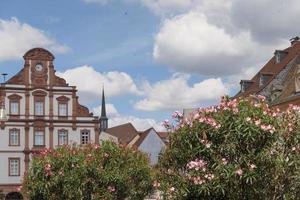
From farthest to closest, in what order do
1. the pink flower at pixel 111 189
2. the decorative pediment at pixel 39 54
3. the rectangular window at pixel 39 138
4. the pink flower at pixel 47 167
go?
the decorative pediment at pixel 39 54 < the rectangular window at pixel 39 138 < the pink flower at pixel 47 167 < the pink flower at pixel 111 189

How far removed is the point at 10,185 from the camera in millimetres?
64375

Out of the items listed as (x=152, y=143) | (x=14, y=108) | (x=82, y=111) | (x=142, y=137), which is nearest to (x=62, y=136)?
(x=82, y=111)

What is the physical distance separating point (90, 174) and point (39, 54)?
1655 inches

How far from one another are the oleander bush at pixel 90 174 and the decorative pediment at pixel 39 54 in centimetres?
3885

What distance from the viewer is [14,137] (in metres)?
65.4

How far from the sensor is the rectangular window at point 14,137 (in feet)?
213

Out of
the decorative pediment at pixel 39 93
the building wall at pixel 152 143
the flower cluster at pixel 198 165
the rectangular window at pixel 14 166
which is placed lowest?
the flower cluster at pixel 198 165

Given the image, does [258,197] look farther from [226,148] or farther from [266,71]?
[266,71]

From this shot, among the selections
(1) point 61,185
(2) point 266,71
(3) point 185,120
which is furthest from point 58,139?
(3) point 185,120

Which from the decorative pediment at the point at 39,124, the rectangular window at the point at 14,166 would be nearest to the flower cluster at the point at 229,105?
the rectangular window at the point at 14,166

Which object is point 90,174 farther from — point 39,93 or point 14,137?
point 39,93

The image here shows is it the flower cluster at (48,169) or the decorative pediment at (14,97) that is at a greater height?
the decorative pediment at (14,97)

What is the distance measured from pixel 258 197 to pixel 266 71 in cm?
4425

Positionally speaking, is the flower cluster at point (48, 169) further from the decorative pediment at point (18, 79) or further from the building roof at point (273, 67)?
the decorative pediment at point (18, 79)
